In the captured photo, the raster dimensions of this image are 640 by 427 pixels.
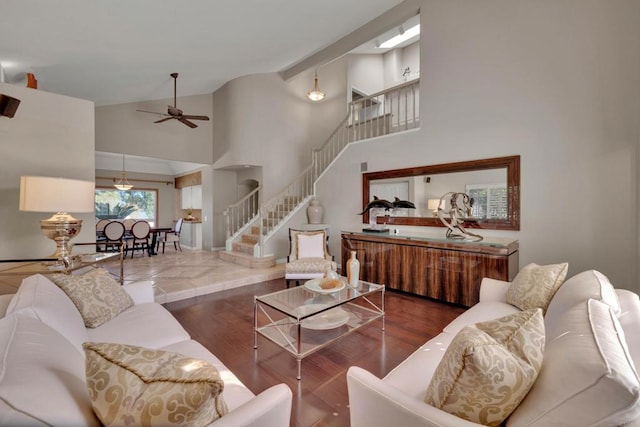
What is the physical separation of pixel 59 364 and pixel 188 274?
4.10 meters

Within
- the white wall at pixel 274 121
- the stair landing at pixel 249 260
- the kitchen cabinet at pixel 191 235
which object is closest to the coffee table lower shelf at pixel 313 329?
the stair landing at pixel 249 260

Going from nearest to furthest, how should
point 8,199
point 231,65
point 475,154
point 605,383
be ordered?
point 605,383, point 8,199, point 475,154, point 231,65

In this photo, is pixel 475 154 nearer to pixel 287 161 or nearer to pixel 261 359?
pixel 261 359

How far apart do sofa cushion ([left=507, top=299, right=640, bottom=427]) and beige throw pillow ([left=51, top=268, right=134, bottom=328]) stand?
7.72ft

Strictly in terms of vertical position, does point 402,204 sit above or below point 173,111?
below

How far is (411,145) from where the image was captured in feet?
14.1

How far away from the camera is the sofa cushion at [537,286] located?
1963 millimetres

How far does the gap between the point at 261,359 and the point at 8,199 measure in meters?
3.49

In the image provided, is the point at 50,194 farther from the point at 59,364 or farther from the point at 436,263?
the point at 436,263

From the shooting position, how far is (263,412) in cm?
96

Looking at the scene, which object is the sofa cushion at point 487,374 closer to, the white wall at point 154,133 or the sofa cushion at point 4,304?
the sofa cushion at point 4,304

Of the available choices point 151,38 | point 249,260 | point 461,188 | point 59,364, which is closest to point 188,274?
point 249,260

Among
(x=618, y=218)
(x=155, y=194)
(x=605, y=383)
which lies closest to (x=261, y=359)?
(x=605, y=383)

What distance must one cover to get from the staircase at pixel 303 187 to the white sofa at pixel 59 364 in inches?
138
